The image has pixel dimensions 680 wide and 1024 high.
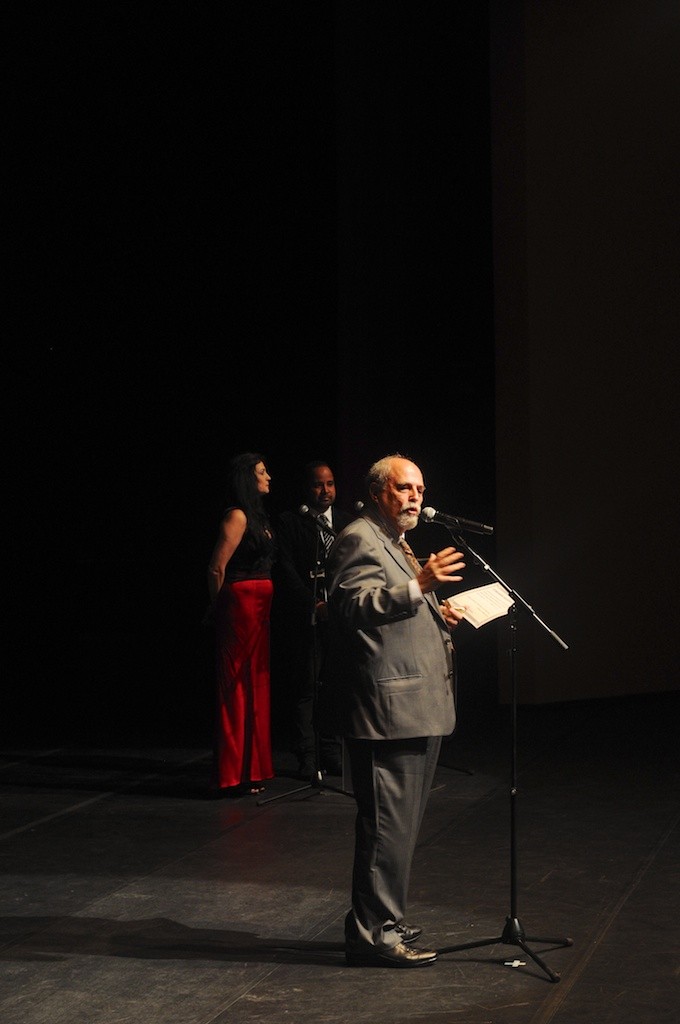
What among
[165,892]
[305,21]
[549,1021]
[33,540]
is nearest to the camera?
[549,1021]

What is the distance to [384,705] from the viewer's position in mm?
3604

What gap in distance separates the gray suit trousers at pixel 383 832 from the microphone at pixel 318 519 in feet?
6.64

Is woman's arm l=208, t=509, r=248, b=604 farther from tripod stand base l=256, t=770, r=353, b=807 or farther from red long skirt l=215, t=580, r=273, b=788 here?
tripod stand base l=256, t=770, r=353, b=807

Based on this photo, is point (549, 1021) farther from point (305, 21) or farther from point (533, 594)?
point (305, 21)

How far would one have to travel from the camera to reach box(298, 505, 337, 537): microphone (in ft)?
18.3

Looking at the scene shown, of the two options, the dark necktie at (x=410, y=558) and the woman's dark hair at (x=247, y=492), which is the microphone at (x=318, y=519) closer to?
the woman's dark hair at (x=247, y=492)

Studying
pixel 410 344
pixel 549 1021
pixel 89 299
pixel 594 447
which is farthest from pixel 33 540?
pixel 549 1021

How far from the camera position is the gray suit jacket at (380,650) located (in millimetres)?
3590

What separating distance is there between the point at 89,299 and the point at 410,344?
2.28m

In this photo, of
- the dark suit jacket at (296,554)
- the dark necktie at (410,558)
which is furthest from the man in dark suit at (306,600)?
the dark necktie at (410,558)

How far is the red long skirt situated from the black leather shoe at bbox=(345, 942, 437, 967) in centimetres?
227

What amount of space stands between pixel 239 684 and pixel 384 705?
2.40 m

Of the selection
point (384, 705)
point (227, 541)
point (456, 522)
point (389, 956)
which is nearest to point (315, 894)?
point (389, 956)

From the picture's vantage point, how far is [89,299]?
8906mm
